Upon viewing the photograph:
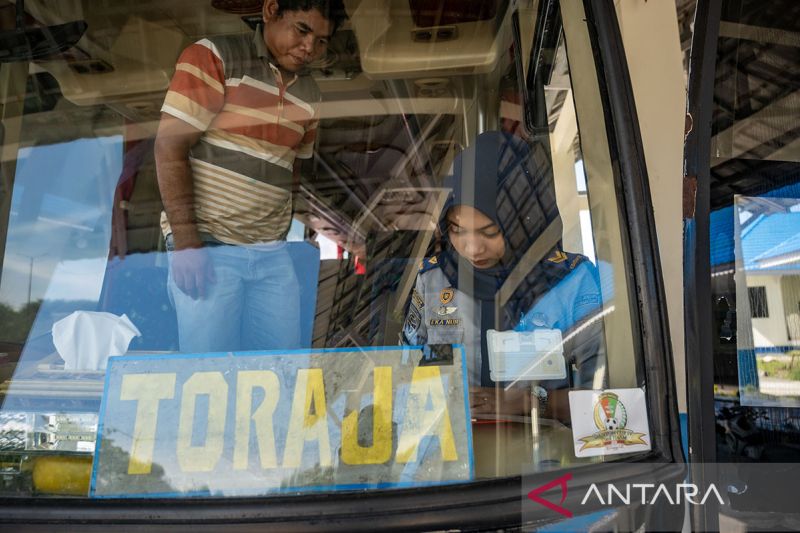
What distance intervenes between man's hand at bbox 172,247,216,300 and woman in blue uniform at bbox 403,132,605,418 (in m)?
0.47

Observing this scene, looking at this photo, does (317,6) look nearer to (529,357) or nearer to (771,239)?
(529,357)

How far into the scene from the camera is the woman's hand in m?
1.14

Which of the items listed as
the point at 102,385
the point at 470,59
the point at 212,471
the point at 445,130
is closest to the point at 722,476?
the point at 212,471

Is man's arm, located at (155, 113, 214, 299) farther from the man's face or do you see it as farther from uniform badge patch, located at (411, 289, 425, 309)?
uniform badge patch, located at (411, 289, 425, 309)

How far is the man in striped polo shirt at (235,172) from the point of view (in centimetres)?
154

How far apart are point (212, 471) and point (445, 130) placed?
5.92 ft

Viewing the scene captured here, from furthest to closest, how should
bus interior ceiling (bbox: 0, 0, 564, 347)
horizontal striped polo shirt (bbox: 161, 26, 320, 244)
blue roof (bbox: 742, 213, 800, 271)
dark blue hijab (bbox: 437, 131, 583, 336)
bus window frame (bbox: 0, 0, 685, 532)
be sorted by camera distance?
bus interior ceiling (bbox: 0, 0, 564, 347) < horizontal striped polo shirt (bbox: 161, 26, 320, 244) < dark blue hijab (bbox: 437, 131, 583, 336) < blue roof (bbox: 742, 213, 800, 271) < bus window frame (bbox: 0, 0, 685, 532)

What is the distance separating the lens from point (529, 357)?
4.08ft

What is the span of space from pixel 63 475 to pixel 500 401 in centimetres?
73

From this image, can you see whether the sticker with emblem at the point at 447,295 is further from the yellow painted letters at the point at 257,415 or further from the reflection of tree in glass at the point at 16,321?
the reflection of tree in glass at the point at 16,321

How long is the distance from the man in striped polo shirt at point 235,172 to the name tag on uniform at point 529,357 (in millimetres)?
441

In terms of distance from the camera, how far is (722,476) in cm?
111

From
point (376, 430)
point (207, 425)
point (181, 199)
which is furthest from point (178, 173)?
point (376, 430)

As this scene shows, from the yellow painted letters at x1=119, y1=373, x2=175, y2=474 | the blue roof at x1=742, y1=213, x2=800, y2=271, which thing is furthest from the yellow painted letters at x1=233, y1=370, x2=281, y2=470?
the blue roof at x1=742, y1=213, x2=800, y2=271
